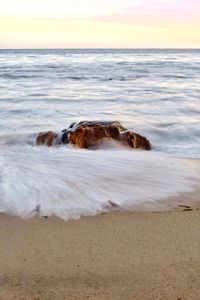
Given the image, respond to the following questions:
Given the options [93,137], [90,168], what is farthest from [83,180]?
[93,137]

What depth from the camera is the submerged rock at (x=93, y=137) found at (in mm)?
5492

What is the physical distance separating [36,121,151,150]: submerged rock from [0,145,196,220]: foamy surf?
0.37 meters

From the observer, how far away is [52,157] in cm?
471

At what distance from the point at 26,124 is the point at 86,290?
6.52 meters

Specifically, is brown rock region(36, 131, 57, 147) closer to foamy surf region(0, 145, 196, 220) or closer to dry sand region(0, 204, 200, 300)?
foamy surf region(0, 145, 196, 220)

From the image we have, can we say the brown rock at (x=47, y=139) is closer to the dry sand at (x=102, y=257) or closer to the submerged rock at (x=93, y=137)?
the submerged rock at (x=93, y=137)

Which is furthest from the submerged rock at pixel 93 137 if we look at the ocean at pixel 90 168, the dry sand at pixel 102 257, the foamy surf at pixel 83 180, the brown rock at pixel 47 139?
the dry sand at pixel 102 257

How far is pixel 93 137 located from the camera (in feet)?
18.4

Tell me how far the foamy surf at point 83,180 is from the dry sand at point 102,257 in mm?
272

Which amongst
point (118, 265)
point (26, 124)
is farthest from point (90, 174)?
point (26, 124)

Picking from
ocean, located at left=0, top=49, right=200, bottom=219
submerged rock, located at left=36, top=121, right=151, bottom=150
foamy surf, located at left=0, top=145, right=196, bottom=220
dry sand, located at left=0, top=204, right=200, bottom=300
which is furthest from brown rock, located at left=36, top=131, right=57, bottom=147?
dry sand, located at left=0, top=204, right=200, bottom=300

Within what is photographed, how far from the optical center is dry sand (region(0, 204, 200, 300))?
6.34 feet

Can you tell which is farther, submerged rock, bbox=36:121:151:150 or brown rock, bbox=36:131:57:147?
brown rock, bbox=36:131:57:147

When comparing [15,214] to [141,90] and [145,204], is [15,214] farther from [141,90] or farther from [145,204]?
[141,90]
